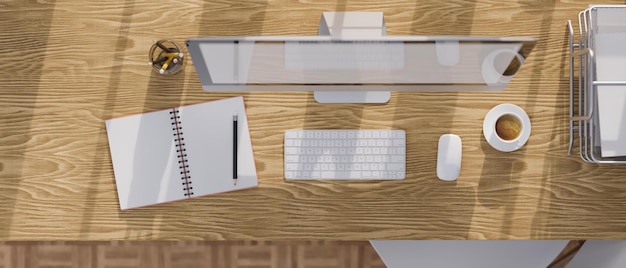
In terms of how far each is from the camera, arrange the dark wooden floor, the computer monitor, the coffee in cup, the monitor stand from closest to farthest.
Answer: the computer monitor → the monitor stand → the coffee in cup → the dark wooden floor

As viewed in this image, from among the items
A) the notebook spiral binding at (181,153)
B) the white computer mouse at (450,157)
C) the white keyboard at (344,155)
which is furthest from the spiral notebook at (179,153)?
the white computer mouse at (450,157)

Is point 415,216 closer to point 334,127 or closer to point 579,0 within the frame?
point 334,127

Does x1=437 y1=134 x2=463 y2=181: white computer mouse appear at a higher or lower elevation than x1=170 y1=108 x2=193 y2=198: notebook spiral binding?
lower

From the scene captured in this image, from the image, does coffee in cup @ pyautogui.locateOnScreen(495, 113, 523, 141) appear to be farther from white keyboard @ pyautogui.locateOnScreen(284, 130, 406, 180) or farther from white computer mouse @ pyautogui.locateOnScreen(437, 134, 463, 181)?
white keyboard @ pyautogui.locateOnScreen(284, 130, 406, 180)

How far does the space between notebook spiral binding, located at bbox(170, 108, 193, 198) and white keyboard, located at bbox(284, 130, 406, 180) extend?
0.23 m

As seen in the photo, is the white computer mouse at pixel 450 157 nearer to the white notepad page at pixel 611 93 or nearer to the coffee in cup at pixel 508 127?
the coffee in cup at pixel 508 127

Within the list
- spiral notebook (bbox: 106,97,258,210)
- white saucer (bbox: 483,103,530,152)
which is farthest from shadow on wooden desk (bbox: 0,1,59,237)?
white saucer (bbox: 483,103,530,152)

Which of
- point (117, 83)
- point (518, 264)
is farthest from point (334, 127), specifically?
point (518, 264)

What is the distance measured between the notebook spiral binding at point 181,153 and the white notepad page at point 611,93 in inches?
36.4

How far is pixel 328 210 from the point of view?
1266mm

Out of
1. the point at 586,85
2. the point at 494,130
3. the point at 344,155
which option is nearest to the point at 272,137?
the point at 344,155

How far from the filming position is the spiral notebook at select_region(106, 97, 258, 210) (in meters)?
1.26

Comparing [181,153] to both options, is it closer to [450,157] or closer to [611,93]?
[450,157]

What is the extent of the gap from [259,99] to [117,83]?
33 centimetres
